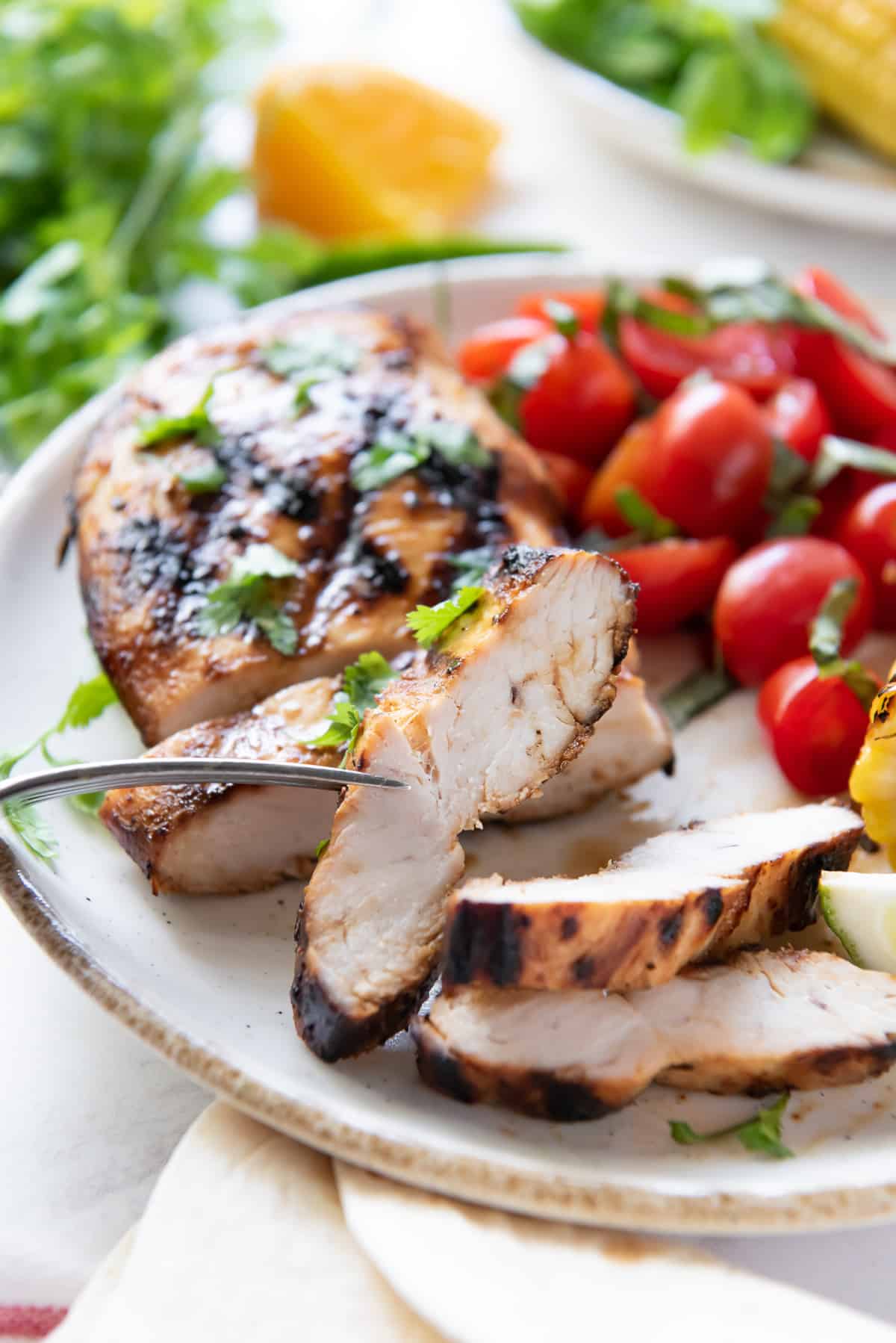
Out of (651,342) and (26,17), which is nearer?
(651,342)

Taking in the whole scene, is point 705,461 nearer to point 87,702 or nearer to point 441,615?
point 441,615

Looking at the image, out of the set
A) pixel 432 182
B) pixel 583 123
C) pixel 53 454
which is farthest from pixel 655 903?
pixel 583 123

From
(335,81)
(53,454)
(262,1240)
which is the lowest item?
(262,1240)

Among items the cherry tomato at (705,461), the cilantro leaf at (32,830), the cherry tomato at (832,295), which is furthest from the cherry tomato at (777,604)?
the cilantro leaf at (32,830)

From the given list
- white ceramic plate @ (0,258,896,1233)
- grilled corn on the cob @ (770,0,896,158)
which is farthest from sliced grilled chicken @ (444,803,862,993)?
grilled corn on the cob @ (770,0,896,158)

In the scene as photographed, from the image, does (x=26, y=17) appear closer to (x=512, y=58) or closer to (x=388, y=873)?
(x=512, y=58)

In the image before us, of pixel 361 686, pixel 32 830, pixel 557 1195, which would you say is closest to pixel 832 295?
pixel 361 686

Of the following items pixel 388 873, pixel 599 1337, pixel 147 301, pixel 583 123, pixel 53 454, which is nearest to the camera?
pixel 599 1337
